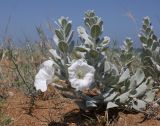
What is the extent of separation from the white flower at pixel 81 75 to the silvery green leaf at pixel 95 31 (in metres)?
0.23

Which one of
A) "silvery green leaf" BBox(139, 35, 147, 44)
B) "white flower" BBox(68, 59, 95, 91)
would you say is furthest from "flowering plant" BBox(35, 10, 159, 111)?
"silvery green leaf" BBox(139, 35, 147, 44)

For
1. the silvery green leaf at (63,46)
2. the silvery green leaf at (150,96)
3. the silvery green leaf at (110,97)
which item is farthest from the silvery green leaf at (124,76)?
the silvery green leaf at (63,46)

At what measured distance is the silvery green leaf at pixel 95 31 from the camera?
283cm

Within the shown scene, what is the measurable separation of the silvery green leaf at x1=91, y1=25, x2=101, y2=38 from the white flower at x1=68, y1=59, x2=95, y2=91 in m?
0.23

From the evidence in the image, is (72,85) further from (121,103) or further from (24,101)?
(24,101)

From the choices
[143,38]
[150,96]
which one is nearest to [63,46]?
[150,96]

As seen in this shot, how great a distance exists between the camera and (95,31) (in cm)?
287

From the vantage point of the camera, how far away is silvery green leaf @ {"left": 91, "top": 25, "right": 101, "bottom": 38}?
283 cm

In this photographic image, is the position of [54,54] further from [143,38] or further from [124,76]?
[143,38]

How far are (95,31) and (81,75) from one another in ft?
1.06

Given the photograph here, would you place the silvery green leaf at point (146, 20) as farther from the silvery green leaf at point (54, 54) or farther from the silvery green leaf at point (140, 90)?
the silvery green leaf at point (54, 54)

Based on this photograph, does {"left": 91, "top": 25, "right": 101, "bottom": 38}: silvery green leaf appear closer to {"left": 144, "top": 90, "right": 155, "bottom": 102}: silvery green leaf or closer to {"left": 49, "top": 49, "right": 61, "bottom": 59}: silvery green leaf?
{"left": 49, "top": 49, "right": 61, "bottom": 59}: silvery green leaf

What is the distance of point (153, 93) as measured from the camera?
323cm

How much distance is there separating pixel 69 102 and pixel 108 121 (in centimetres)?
52
